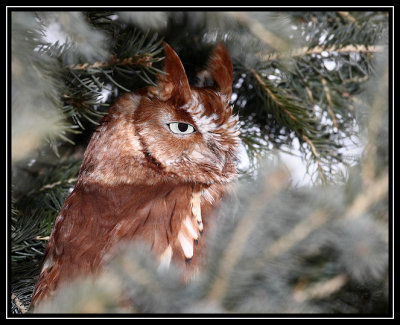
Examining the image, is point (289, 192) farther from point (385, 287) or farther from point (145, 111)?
point (145, 111)

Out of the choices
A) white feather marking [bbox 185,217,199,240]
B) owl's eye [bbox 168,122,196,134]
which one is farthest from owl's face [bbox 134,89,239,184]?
white feather marking [bbox 185,217,199,240]

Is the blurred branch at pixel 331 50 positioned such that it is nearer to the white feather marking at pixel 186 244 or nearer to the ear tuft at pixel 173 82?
the ear tuft at pixel 173 82

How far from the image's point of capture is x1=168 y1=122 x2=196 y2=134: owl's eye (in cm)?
76

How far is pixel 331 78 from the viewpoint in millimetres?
831

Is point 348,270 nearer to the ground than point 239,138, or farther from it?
nearer to the ground

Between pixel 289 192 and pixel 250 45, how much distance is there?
0.42 meters

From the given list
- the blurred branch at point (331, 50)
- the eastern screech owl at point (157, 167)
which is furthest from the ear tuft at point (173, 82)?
the blurred branch at point (331, 50)

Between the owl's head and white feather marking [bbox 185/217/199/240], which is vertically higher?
the owl's head

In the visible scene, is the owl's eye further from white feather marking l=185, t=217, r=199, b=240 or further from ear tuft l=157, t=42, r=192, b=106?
white feather marking l=185, t=217, r=199, b=240

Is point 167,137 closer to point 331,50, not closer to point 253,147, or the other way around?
point 253,147

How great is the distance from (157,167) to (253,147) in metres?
0.21

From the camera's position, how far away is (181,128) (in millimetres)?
767

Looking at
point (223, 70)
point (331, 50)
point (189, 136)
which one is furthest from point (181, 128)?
point (331, 50)

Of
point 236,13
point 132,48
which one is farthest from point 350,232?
point 132,48
